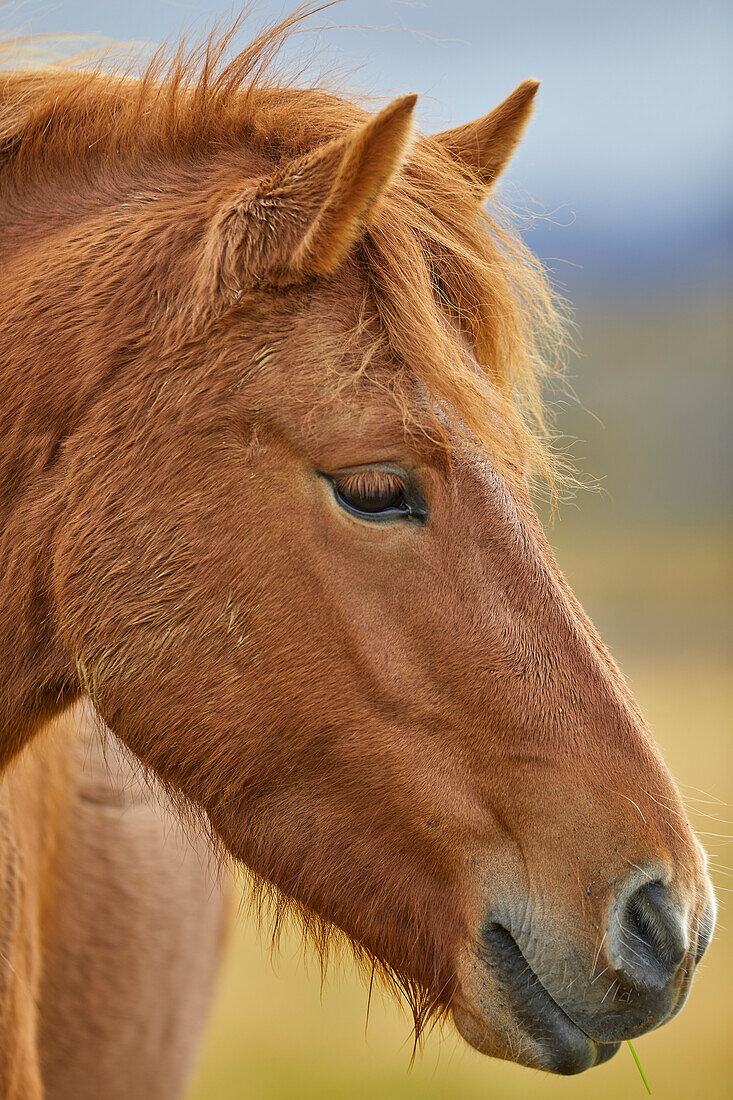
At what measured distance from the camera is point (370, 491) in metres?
1.81

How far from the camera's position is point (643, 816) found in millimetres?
1729

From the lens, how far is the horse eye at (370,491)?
1.81m

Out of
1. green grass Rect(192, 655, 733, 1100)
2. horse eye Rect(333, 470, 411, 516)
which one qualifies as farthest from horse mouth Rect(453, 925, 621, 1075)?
green grass Rect(192, 655, 733, 1100)

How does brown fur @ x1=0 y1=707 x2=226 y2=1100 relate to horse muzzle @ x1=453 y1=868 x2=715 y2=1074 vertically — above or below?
below

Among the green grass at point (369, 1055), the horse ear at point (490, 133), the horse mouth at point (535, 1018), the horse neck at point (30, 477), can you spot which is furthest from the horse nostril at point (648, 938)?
the green grass at point (369, 1055)

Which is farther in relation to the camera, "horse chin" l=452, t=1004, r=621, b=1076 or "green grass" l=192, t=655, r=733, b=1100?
"green grass" l=192, t=655, r=733, b=1100

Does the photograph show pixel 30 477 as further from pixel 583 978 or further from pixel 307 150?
pixel 583 978

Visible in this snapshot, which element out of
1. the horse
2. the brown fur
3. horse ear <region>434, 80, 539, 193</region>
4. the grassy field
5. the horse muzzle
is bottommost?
the grassy field

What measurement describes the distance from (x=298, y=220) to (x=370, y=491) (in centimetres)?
57

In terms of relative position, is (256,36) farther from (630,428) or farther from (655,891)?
(630,428)

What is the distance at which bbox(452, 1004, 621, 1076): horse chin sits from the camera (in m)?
1.78

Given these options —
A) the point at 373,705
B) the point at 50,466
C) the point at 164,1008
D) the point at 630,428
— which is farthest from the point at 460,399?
the point at 630,428

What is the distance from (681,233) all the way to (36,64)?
56.0 m

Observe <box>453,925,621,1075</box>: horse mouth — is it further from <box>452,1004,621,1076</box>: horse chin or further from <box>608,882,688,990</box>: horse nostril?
<box>608,882,688,990</box>: horse nostril
